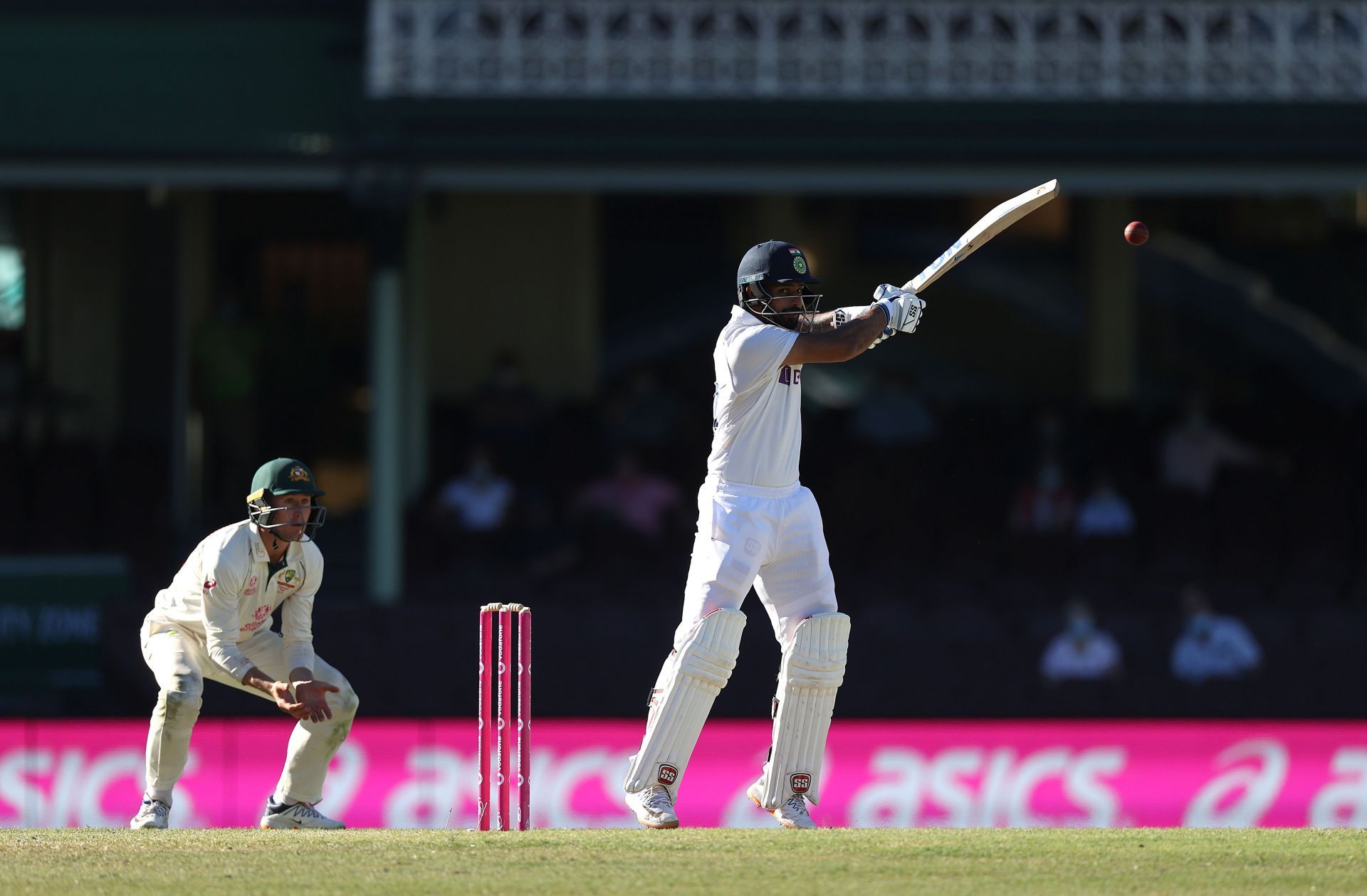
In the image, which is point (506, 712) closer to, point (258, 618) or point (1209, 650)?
point (258, 618)

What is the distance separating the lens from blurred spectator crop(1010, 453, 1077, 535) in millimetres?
14797

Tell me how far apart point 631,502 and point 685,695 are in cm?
780

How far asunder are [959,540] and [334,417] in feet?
16.5

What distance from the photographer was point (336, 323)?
1720 cm

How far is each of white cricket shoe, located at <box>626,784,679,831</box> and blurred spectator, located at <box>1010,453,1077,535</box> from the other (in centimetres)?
804

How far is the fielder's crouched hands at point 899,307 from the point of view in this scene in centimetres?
704

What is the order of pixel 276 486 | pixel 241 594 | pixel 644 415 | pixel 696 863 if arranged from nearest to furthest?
pixel 696 863 → pixel 276 486 → pixel 241 594 → pixel 644 415

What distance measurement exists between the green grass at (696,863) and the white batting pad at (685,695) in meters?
0.21

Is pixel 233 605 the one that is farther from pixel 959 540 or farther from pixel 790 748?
pixel 959 540

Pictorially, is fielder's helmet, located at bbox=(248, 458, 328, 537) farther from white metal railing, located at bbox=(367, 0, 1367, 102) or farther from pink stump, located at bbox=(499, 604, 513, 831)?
white metal railing, located at bbox=(367, 0, 1367, 102)

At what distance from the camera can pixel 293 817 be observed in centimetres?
821

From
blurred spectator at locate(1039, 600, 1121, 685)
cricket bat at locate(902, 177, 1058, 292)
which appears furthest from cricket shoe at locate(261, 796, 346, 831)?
blurred spectator at locate(1039, 600, 1121, 685)

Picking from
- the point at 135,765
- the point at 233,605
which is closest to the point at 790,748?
the point at 233,605

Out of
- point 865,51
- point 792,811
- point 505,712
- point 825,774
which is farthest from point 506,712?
point 865,51
